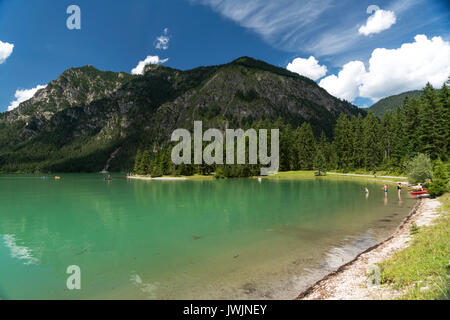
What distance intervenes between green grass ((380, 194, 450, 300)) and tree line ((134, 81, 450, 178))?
54.4m

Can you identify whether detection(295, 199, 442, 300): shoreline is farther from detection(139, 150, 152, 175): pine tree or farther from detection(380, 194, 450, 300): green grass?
detection(139, 150, 152, 175): pine tree

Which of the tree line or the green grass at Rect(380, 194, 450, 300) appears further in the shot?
the tree line

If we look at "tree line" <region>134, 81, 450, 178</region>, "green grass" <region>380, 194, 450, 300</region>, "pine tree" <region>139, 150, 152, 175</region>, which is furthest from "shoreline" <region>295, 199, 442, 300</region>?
"pine tree" <region>139, 150, 152, 175</region>

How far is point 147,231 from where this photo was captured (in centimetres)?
2658

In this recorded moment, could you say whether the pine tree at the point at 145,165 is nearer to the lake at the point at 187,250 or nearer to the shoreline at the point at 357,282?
the lake at the point at 187,250

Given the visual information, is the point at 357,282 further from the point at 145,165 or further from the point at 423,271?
the point at 145,165

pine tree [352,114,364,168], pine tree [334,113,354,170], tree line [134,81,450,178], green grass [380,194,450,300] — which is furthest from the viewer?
pine tree [334,113,354,170]

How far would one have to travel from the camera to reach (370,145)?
102375 millimetres

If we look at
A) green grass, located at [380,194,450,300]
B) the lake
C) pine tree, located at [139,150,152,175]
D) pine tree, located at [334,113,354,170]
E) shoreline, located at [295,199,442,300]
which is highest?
pine tree, located at [334,113,354,170]

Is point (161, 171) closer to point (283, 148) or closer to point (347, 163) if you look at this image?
point (283, 148)

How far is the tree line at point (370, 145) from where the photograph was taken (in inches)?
2596

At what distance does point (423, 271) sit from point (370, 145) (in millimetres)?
106500

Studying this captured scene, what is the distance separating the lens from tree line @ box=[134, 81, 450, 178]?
65.9 m
